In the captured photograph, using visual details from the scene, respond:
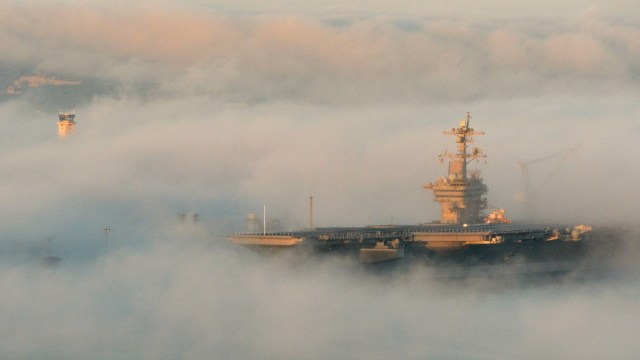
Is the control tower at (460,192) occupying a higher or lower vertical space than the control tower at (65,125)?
lower

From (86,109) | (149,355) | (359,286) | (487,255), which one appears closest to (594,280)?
(487,255)

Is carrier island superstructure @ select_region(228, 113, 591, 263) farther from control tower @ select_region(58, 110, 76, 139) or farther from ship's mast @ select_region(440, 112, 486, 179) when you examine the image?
control tower @ select_region(58, 110, 76, 139)

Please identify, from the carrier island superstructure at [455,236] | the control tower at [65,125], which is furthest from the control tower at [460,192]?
the control tower at [65,125]

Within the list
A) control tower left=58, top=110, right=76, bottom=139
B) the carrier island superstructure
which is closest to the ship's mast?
the carrier island superstructure

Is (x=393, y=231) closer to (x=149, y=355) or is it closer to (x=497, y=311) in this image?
(x=497, y=311)

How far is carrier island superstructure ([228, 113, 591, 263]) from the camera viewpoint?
72812 millimetres

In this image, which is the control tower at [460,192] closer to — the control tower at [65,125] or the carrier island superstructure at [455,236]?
the carrier island superstructure at [455,236]

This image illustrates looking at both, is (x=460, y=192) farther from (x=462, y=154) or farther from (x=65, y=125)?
(x=65, y=125)

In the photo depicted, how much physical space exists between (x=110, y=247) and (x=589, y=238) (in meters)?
34.0

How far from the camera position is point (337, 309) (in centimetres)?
7375

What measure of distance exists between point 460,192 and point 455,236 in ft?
30.9

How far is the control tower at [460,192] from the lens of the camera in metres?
84.1

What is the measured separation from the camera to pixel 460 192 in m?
84.1

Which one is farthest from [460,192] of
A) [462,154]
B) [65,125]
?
[65,125]
